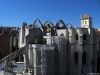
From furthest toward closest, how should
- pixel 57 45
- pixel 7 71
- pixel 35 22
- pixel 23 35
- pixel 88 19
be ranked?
pixel 88 19
pixel 35 22
pixel 23 35
pixel 57 45
pixel 7 71

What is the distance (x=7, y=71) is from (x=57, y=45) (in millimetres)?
6179

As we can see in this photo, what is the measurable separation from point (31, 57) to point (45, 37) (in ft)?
10.5

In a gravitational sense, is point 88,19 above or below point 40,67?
above

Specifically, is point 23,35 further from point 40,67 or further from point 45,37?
point 40,67

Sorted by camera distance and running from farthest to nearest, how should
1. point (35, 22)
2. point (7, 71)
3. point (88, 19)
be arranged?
point (88, 19) → point (35, 22) → point (7, 71)

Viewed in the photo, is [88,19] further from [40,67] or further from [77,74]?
[40,67]

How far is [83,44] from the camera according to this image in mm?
30375

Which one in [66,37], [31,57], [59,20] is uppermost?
[59,20]

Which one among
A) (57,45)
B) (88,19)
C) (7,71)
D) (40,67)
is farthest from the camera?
(88,19)

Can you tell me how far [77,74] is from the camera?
30453 millimetres

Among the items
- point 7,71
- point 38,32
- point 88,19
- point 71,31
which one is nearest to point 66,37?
point 71,31

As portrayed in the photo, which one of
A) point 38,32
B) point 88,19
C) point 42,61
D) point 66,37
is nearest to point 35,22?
point 38,32

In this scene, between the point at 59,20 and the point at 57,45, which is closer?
the point at 57,45

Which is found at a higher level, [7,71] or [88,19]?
[88,19]
